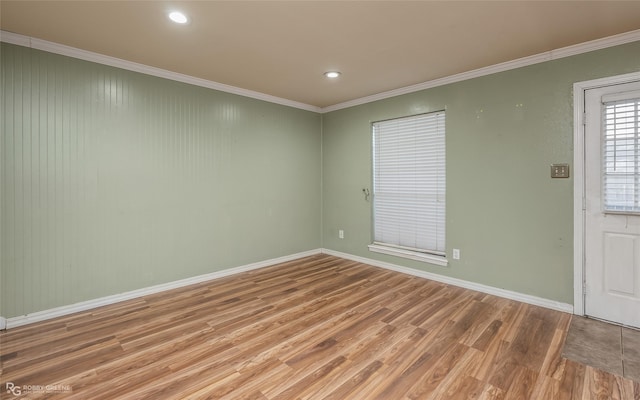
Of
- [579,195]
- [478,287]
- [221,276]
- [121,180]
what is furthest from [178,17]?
[478,287]

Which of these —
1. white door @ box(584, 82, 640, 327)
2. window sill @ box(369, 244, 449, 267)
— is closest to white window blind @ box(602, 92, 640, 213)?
white door @ box(584, 82, 640, 327)

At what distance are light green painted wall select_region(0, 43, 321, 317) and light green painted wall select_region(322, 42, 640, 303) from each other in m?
2.21

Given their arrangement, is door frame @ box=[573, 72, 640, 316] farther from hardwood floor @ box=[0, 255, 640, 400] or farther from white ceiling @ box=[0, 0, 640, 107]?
white ceiling @ box=[0, 0, 640, 107]

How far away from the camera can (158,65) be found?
328cm

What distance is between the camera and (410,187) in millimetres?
4172

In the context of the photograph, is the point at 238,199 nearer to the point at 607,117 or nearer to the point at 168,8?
the point at 168,8

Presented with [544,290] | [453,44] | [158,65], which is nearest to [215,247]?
[158,65]

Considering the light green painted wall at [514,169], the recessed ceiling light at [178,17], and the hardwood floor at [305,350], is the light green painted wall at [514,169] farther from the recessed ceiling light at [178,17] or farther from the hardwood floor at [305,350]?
the recessed ceiling light at [178,17]

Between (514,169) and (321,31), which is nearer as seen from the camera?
(321,31)

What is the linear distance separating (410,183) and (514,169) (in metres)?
1.27

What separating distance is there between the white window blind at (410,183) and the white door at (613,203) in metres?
1.40

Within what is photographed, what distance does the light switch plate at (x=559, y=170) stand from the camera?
2.87 meters

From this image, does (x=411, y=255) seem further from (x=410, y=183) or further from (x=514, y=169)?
(x=514, y=169)

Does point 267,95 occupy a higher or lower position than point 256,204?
higher
